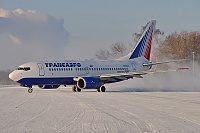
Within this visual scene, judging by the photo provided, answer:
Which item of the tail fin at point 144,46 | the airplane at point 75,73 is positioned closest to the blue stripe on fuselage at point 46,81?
the airplane at point 75,73

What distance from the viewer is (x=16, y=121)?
580 inches

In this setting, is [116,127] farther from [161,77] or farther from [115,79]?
[161,77]

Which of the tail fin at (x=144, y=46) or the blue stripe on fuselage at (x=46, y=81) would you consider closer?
the blue stripe on fuselage at (x=46, y=81)

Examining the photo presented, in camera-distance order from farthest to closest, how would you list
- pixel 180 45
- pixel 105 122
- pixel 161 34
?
pixel 161 34 → pixel 180 45 → pixel 105 122

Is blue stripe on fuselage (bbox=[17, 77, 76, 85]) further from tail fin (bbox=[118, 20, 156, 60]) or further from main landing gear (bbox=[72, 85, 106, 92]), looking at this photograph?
tail fin (bbox=[118, 20, 156, 60])

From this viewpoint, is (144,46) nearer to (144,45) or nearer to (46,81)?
(144,45)

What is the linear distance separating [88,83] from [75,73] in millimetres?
2438

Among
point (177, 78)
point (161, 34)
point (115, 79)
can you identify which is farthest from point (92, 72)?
point (161, 34)

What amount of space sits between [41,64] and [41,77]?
136cm

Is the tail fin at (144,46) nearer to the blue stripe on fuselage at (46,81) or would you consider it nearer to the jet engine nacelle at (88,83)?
the jet engine nacelle at (88,83)

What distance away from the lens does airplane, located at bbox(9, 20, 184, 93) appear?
133ft

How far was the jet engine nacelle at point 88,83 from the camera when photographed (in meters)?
41.7

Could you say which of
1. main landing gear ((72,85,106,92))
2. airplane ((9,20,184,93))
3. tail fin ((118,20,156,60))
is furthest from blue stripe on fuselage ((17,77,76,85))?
tail fin ((118,20,156,60))

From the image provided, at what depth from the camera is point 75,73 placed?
43.5 meters
